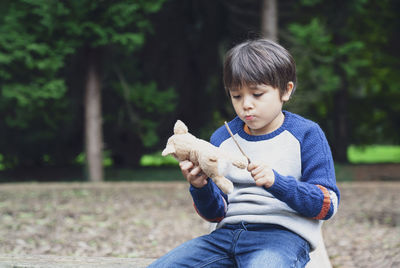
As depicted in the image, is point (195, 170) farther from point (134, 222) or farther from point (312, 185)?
point (134, 222)

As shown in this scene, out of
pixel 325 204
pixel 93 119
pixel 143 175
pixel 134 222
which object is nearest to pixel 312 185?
pixel 325 204

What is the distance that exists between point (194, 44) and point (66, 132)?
4331 millimetres

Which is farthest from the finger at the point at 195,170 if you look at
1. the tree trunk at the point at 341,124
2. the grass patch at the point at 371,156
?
the grass patch at the point at 371,156

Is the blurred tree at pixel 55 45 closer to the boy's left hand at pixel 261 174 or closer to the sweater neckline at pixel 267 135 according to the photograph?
the sweater neckline at pixel 267 135

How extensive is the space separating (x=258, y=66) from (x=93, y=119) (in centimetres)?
885

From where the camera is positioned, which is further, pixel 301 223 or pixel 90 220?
pixel 90 220

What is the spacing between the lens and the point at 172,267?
2.26 meters

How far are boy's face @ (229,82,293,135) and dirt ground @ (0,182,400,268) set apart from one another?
2536 millimetres

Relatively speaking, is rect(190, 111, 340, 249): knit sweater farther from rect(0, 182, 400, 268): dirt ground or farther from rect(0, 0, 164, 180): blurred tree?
rect(0, 0, 164, 180): blurred tree

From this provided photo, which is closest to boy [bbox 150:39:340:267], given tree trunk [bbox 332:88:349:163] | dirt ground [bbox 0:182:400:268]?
dirt ground [bbox 0:182:400:268]

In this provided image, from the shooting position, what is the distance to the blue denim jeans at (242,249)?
2141 millimetres

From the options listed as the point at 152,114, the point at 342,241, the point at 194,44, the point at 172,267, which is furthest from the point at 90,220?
the point at 194,44

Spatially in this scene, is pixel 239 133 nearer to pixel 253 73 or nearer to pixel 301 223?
pixel 253 73

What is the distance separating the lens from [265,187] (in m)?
2.11
